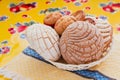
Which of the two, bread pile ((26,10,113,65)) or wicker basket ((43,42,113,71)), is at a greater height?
bread pile ((26,10,113,65))

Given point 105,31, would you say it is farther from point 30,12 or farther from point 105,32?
point 30,12

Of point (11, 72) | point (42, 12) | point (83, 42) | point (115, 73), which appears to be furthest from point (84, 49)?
point (42, 12)

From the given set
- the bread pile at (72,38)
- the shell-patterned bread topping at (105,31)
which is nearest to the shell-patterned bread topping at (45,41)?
the bread pile at (72,38)

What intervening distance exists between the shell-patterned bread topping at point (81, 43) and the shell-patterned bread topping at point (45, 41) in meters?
0.03

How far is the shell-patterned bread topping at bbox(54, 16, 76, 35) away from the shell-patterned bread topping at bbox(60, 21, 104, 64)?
4cm

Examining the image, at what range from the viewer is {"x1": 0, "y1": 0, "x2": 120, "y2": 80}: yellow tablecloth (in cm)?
97

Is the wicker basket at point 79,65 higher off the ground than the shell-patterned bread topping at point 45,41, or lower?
lower

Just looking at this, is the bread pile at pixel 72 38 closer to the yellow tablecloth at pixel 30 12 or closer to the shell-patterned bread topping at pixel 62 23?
the shell-patterned bread topping at pixel 62 23

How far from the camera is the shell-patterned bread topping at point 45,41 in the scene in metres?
0.72

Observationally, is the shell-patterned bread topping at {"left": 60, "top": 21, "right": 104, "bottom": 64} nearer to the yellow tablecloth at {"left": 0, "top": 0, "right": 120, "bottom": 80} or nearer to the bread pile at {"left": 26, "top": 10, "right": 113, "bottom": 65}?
the bread pile at {"left": 26, "top": 10, "right": 113, "bottom": 65}

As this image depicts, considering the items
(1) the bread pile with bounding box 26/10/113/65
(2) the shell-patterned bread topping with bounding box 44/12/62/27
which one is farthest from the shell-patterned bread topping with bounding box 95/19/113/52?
(2) the shell-patterned bread topping with bounding box 44/12/62/27

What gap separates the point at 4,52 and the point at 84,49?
351 millimetres

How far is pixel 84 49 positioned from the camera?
27.1 inches

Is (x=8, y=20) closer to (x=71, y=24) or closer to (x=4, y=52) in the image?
(x=4, y=52)
